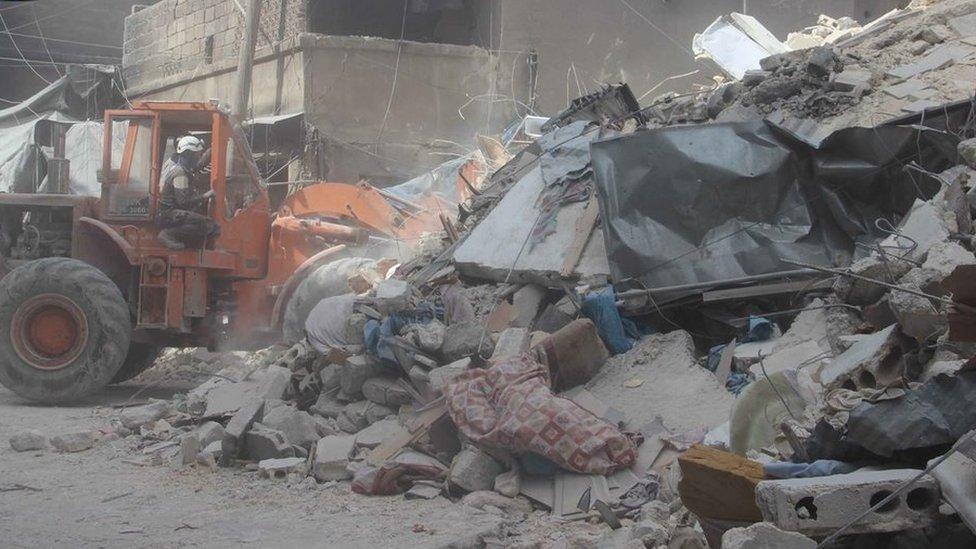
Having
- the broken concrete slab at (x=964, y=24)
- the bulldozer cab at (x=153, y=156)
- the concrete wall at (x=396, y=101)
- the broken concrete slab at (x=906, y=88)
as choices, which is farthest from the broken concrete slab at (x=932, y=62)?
the concrete wall at (x=396, y=101)

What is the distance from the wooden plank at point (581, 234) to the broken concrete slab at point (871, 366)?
2.79 m

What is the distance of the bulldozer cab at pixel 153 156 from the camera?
34.2 feet

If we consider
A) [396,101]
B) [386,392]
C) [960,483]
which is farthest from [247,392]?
[396,101]

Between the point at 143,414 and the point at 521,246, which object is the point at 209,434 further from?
the point at 521,246

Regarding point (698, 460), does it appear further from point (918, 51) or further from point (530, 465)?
point (918, 51)

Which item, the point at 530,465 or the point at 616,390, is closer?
the point at 530,465

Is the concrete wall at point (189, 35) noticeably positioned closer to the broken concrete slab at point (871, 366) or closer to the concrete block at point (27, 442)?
the concrete block at point (27, 442)

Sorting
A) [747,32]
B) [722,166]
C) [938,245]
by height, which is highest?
[747,32]

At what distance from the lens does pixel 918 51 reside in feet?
29.4

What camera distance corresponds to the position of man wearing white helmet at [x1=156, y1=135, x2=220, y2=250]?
10375 millimetres

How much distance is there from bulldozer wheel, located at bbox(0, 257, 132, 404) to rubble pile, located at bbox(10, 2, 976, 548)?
69cm

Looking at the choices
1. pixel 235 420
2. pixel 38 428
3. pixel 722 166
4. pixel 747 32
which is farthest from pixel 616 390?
pixel 747 32

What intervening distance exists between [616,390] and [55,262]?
224 inches

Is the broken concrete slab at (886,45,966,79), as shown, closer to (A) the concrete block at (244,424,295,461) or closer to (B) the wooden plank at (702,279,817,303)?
(B) the wooden plank at (702,279,817,303)
